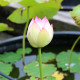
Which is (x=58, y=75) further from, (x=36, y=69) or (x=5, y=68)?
(x=5, y=68)

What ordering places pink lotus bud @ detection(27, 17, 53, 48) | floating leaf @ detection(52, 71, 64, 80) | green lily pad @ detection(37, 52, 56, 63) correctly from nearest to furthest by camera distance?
pink lotus bud @ detection(27, 17, 53, 48)
floating leaf @ detection(52, 71, 64, 80)
green lily pad @ detection(37, 52, 56, 63)

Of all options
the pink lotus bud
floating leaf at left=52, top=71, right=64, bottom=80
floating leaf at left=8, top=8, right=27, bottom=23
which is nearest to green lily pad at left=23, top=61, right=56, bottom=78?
floating leaf at left=52, top=71, right=64, bottom=80

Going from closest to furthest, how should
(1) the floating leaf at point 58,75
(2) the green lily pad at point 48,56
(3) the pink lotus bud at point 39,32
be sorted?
(3) the pink lotus bud at point 39,32
(1) the floating leaf at point 58,75
(2) the green lily pad at point 48,56

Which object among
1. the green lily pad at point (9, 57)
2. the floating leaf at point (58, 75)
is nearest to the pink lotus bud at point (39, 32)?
the floating leaf at point (58, 75)

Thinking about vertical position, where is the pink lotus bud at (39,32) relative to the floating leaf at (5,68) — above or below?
above

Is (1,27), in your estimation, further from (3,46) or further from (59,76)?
(59,76)

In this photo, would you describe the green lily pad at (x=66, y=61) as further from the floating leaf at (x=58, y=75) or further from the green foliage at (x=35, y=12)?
the green foliage at (x=35, y=12)

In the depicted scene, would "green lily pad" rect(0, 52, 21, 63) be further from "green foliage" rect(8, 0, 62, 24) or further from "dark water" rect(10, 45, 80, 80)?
"green foliage" rect(8, 0, 62, 24)

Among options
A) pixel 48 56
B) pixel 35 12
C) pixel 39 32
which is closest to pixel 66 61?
pixel 48 56
